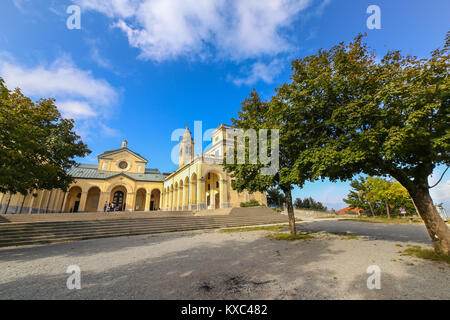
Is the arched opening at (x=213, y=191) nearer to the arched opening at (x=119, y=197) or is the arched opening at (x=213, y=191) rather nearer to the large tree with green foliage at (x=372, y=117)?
the arched opening at (x=119, y=197)

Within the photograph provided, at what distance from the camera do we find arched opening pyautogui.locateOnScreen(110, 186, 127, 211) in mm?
34472

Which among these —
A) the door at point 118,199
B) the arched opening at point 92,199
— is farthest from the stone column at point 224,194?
the arched opening at point 92,199

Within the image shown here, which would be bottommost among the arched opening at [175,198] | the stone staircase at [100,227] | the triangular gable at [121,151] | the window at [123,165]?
the stone staircase at [100,227]

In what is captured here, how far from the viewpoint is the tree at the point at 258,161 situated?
8695 millimetres

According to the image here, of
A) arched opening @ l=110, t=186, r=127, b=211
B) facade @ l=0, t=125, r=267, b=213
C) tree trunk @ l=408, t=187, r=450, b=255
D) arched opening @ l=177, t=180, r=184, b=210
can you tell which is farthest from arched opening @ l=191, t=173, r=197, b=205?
tree trunk @ l=408, t=187, r=450, b=255

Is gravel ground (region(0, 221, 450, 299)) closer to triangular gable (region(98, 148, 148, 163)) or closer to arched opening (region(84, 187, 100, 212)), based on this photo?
arched opening (region(84, 187, 100, 212))

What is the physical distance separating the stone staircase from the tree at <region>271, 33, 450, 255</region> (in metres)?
11.1

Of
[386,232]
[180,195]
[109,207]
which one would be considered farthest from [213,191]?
[386,232]

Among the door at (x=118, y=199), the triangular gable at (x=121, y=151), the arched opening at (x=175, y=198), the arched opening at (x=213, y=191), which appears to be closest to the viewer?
the arched opening at (x=213, y=191)

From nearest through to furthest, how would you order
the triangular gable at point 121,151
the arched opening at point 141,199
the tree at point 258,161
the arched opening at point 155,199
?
the tree at point 258,161 < the triangular gable at point 121,151 < the arched opening at point 141,199 < the arched opening at point 155,199

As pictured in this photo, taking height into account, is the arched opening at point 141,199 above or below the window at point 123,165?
below
